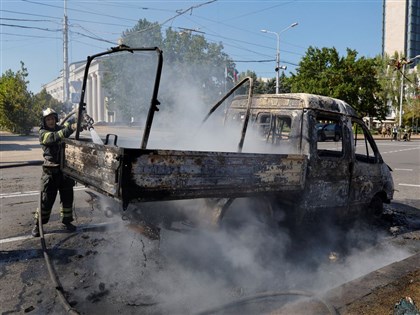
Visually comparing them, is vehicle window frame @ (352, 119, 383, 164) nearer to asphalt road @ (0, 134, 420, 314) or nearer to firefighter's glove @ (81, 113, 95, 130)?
asphalt road @ (0, 134, 420, 314)

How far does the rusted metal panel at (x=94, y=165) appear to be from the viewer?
3063 millimetres

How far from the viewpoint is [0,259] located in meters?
4.19

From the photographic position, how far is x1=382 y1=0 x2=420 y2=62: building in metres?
83.3

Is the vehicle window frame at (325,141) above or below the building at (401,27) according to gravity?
below

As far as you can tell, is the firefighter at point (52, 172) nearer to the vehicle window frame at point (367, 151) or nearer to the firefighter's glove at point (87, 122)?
the firefighter's glove at point (87, 122)

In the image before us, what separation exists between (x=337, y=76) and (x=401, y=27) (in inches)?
2350

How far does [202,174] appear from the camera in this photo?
3.35m

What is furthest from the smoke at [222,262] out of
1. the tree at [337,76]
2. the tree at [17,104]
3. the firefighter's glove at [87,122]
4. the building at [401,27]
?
the building at [401,27]

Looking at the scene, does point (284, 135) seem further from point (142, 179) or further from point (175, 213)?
point (142, 179)

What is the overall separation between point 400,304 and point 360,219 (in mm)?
3007

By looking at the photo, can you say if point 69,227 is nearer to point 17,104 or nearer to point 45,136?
point 45,136

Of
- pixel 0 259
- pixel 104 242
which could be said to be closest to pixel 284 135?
pixel 104 242

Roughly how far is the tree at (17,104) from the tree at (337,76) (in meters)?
25.8

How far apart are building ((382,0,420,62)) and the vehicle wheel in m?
88.7
